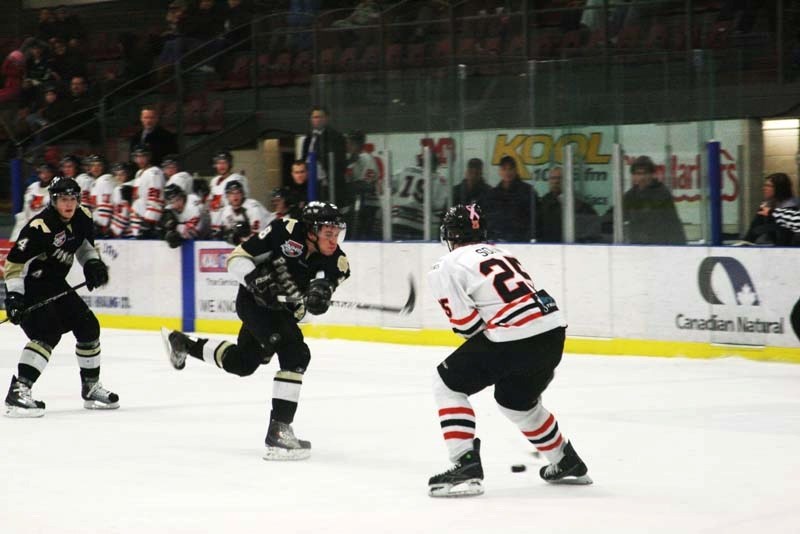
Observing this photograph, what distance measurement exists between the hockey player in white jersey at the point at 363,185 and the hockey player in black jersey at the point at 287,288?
16.8 feet

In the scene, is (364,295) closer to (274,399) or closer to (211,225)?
(211,225)

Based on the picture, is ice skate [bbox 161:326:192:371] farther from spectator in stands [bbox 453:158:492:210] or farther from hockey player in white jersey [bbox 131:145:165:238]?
hockey player in white jersey [bbox 131:145:165:238]

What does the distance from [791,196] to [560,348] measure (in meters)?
4.88

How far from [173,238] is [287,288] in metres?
6.46

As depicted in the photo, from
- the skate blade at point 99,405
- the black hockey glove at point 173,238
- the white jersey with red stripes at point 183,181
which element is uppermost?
the white jersey with red stripes at point 183,181

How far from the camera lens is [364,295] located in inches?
474

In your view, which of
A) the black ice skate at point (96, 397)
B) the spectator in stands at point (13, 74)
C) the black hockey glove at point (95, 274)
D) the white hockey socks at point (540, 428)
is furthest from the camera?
the spectator in stands at point (13, 74)

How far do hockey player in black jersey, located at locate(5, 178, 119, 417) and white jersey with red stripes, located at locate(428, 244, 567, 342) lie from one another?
324 centimetres

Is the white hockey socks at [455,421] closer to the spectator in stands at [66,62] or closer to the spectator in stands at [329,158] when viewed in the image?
the spectator in stands at [329,158]

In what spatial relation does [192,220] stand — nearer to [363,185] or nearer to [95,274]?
[363,185]

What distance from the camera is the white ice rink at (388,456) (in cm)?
515

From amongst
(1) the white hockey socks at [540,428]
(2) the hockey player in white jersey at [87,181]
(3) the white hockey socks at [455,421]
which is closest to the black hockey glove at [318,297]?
(3) the white hockey socks at [455,421]

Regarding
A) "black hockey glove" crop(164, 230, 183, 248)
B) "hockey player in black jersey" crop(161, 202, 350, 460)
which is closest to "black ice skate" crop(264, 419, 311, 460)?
"hockey player in black jersey" crop(161, 202, 350, 460)

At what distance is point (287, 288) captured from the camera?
22.2ft
